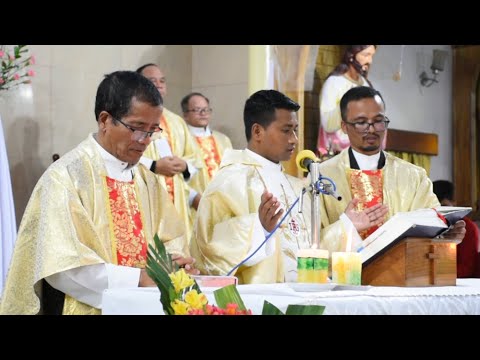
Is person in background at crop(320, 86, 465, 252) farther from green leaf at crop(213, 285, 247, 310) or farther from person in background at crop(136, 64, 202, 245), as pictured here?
person in background at crop(136, 64, 202, 245)

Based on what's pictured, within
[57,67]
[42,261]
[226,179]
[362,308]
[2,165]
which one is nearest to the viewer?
[362,308]

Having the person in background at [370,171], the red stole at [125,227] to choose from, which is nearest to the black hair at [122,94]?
the red stole at [125,227]

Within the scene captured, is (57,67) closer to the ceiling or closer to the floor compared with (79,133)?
closer to the ceiling

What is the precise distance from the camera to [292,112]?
459cm

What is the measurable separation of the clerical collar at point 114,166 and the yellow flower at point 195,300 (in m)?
1.54

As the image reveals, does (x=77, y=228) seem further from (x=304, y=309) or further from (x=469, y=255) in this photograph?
(x=469, y=255)

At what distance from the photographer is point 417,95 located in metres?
10.8

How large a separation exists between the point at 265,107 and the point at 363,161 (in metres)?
0.68

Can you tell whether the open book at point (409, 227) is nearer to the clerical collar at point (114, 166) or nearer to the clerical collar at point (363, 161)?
the clerical collar at point (114, 166)

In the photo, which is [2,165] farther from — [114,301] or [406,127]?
[406,127]

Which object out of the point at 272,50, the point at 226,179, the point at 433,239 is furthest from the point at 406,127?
the point at 433,239

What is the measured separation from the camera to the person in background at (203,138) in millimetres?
7960

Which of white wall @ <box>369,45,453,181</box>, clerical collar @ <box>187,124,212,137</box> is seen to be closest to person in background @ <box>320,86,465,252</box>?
clerical collar @ <box>187,124,212,137</box>

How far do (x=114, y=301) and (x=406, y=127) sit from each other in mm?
7965
